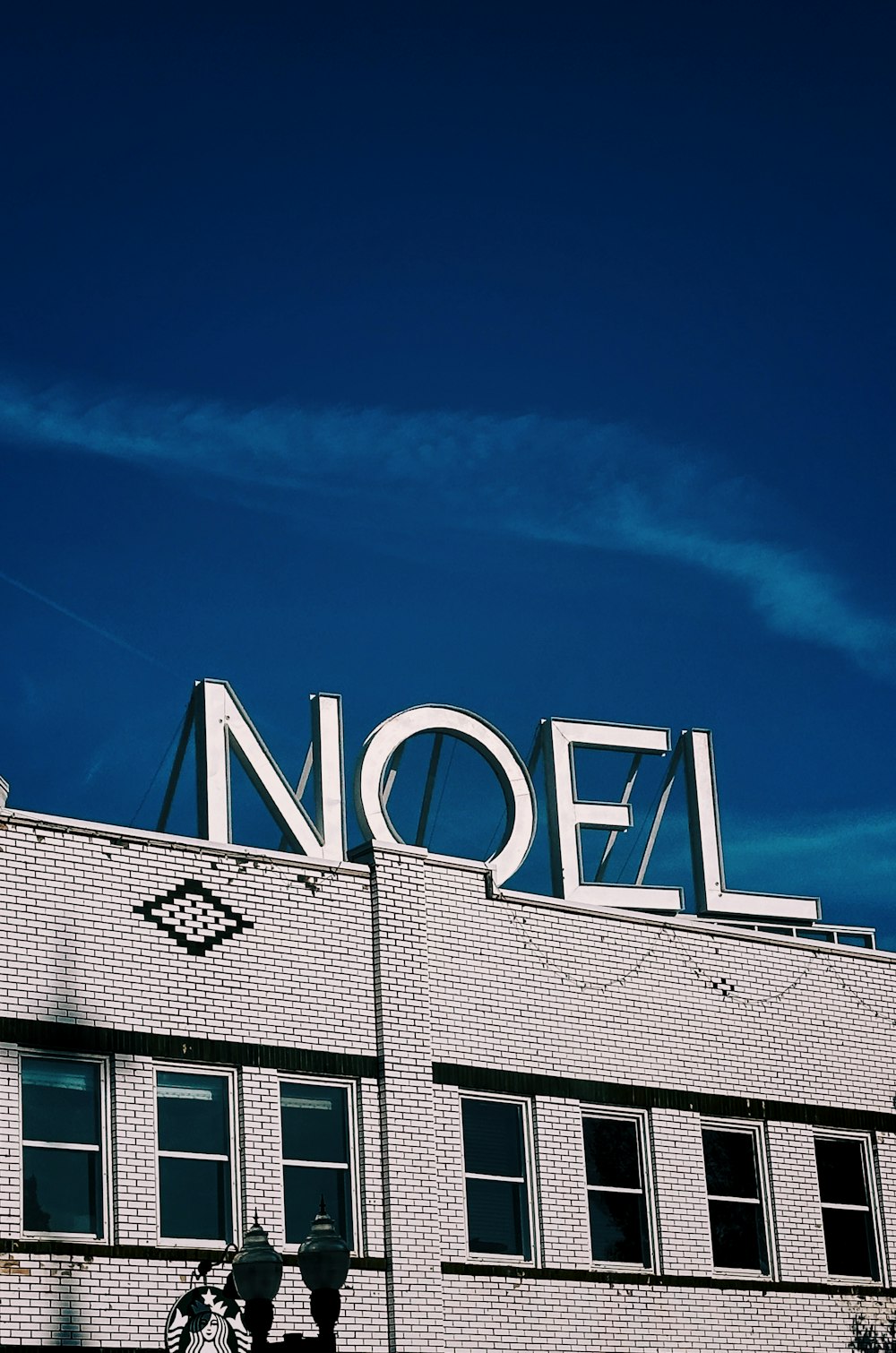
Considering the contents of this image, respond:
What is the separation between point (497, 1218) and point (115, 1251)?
5.56m

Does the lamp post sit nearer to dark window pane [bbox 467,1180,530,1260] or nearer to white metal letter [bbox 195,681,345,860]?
dark window pane [bbox 467,1180,530,1260]

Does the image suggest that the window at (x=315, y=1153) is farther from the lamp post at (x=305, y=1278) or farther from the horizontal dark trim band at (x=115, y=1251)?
the lamp post at (x=305, y=1278)

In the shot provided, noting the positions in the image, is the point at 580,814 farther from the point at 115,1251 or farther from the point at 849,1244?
the point at 115,1251

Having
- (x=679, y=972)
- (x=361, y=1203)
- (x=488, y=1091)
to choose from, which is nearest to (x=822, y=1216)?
(x=679, y=972)

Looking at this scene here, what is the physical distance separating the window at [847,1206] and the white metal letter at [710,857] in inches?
139

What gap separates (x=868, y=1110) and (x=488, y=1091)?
22.4 ft

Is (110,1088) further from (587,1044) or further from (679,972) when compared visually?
(679,972)

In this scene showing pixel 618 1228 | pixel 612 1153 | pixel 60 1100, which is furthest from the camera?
pixel 612 1153

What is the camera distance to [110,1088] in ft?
74.3

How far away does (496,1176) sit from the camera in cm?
2555

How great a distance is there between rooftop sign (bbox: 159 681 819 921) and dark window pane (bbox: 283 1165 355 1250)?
403cm

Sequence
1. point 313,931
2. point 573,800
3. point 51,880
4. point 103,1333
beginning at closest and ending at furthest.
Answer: point 103,1333 < point 51,880 < point 313,931 < point 573,800

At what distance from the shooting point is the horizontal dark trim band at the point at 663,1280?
24.8 m

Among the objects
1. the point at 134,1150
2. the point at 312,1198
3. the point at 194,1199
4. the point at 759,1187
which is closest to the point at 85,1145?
the point at 134,1150
